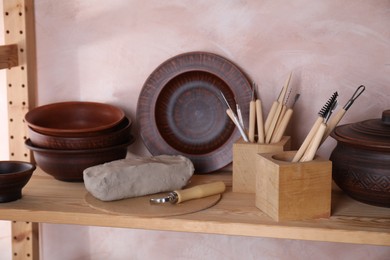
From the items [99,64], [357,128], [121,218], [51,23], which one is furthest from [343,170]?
[51,23]

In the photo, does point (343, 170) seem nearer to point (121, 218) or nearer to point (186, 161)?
point (186, 161)

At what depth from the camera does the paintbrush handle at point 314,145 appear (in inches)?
39.1

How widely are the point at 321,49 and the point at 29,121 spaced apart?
0.64 metres

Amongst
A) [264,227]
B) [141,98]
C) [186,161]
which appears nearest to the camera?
[264,227]

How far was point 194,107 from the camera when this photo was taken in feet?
4.24

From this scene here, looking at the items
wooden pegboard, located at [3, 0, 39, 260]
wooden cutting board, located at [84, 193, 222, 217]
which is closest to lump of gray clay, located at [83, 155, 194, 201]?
wooden cutting board, located at [84, 193, 222, 217]

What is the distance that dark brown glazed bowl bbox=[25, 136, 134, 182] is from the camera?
117 cm

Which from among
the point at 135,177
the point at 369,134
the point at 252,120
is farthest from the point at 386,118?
the point at 135,177

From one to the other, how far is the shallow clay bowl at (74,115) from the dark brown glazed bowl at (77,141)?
6cm

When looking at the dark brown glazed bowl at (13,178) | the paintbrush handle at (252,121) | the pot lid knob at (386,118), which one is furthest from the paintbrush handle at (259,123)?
the dark brown glazed bowl at (13,178)

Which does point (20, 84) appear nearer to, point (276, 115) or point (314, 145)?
point (276, 115)

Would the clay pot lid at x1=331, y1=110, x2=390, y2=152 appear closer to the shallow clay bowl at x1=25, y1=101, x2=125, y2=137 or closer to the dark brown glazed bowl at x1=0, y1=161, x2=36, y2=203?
the shallow clay bowl at x1=25, y1=101, x2=125, y2=137

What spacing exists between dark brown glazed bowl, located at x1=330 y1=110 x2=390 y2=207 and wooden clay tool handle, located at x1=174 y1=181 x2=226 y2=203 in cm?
22

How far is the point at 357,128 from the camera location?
1055 mm
